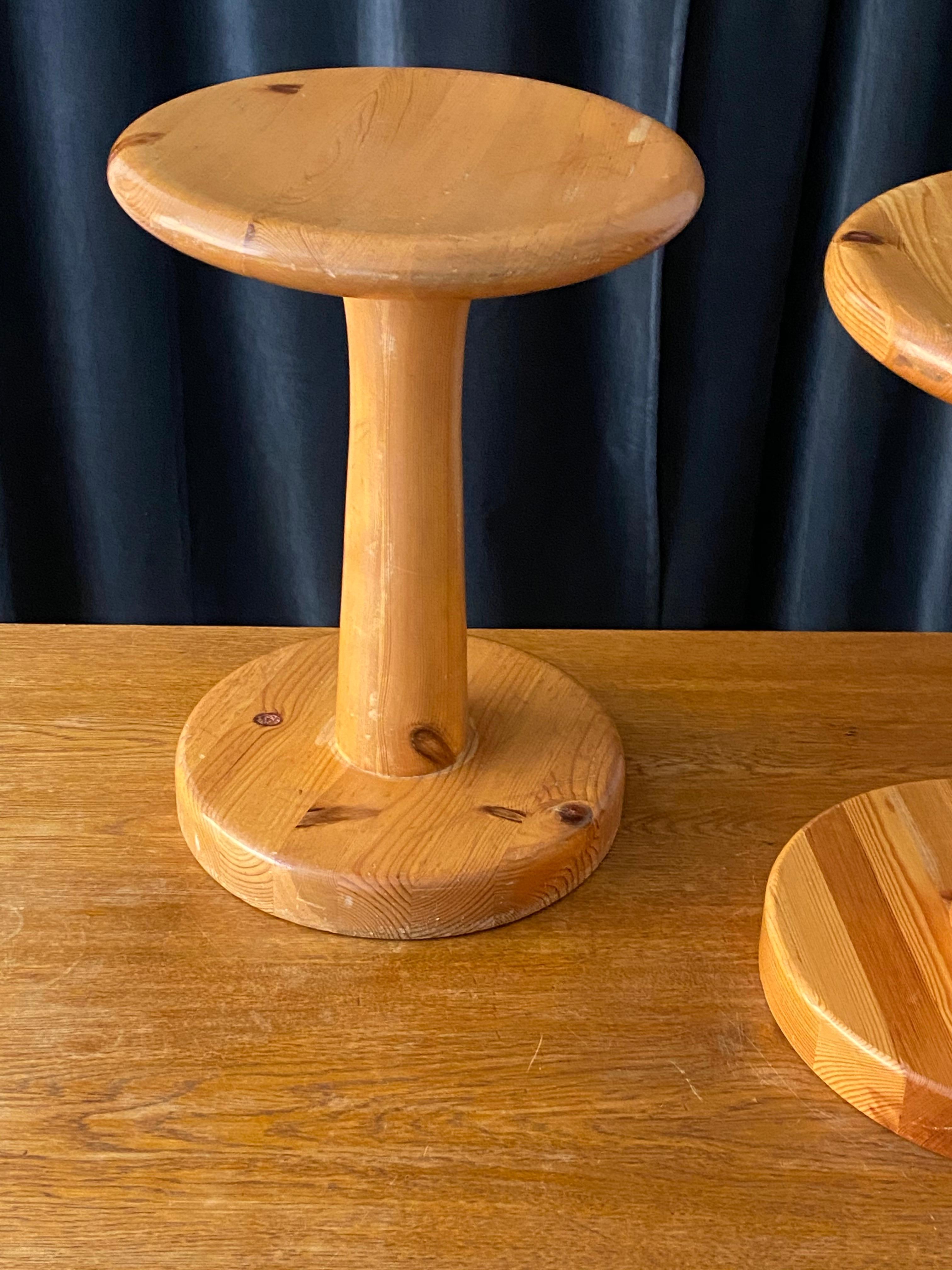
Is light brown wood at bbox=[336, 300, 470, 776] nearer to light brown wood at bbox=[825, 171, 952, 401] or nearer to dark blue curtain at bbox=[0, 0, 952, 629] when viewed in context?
light brown wood at bbox=[825, 171, 952, 401]

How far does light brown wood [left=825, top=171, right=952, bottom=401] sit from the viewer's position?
48 centimetres

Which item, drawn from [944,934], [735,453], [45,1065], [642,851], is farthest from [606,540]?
[45,1065]

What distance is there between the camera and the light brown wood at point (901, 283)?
0.48 m

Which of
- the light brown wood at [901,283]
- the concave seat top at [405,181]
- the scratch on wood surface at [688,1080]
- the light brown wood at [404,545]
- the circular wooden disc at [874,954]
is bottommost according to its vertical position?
the scratch on wood surface at [688,1080]

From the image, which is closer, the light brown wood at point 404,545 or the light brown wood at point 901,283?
the light brown wood at point 901,283

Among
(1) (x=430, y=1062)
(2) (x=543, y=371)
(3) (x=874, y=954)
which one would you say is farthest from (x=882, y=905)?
(2) (x=543, y=371)

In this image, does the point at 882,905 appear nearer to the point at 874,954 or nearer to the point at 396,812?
the point at 874,954

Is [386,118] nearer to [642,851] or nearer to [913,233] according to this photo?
[913,233]

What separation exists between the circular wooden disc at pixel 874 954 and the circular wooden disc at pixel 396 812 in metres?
0.11

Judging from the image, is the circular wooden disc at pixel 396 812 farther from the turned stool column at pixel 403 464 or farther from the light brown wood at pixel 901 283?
the light brown wood at pixel 901 283

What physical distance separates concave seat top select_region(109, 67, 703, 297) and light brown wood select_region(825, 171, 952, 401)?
0.25 ft

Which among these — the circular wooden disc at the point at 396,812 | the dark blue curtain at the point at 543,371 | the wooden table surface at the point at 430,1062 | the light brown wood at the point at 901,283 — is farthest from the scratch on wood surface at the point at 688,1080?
the dark blue curtain at the point at 543,371

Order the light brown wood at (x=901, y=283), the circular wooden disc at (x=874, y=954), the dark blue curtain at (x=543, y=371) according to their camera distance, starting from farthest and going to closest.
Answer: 1. the dark blue curtain at (x=543, y=371)
2. the circular wooden disc at (x=874, y=954)
3. the light brown wood at (x=901, y=283)

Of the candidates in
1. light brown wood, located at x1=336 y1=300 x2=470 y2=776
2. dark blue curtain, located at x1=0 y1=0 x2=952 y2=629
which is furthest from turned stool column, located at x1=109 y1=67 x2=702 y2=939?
dark blue curtain, located at x1=0 y1=0 x2=952 y2=629
